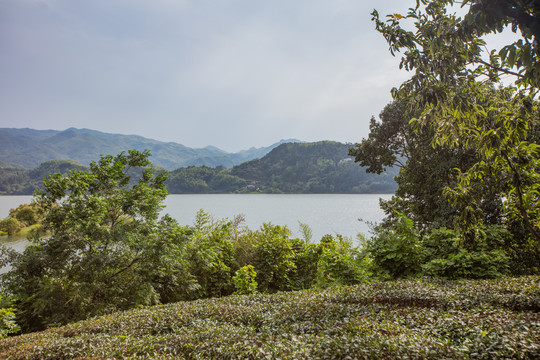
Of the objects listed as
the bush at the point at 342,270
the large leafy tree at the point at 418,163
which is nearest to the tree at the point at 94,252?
the bush at the point at 342,270

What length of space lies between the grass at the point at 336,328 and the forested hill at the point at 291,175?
8162 centimetres

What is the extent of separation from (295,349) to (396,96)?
139 inches

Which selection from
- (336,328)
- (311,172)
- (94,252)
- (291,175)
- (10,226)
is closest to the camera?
(336,328)

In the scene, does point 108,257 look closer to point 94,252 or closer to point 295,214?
point 94,252

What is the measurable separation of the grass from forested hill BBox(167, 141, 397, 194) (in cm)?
8162

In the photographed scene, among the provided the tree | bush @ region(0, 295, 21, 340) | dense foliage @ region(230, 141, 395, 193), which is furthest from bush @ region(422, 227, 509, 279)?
dense foliage @ region(230, 141, 395, 193)

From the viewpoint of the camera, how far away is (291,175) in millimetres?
104562

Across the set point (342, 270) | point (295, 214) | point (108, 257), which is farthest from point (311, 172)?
point (108, 257)

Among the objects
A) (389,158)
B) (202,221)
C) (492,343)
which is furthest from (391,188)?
(492,343)

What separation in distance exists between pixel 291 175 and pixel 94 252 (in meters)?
98.2

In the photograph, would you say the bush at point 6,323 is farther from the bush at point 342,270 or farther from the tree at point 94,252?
the bush at point 342,270

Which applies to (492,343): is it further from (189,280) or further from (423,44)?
(189,280)

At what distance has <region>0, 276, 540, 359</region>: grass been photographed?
2580mm

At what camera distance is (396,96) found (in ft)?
13.4
